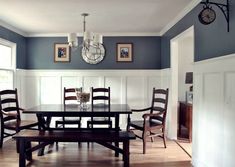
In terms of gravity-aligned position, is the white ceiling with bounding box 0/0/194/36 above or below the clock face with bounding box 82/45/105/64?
above

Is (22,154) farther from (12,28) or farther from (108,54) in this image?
(108,54)

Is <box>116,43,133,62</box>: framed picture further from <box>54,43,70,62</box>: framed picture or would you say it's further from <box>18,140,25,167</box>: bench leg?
<box>18,140,25,167</box>: bench leg

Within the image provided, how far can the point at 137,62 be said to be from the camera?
614cm

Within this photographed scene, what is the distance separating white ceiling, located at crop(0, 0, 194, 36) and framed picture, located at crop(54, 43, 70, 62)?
399mm

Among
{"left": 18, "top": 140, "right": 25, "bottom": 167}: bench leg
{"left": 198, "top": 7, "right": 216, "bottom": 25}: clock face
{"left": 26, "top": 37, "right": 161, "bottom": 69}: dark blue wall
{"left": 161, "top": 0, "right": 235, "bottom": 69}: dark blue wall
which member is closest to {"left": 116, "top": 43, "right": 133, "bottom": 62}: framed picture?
{"left": 26, "top": 37, "right": 161, "bottom": 69}: dark blue wall

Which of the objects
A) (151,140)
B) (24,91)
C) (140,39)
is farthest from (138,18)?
(24,91)

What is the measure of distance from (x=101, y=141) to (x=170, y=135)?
218cm

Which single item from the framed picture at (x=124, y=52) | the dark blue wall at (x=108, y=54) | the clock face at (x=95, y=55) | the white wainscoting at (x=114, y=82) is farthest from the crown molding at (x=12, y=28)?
the framed picture at (x=124, y=52)

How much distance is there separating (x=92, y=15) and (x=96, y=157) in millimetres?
2341

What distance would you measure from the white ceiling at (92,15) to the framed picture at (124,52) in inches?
14.6

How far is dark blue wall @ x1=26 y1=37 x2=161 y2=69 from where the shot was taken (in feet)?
20.1

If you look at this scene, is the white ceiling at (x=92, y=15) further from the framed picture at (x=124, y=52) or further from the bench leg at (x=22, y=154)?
the bench leg at (x=22, y=154)

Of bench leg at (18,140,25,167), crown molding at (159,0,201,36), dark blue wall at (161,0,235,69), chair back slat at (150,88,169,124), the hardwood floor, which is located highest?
crown molding at (159,0,201,36)

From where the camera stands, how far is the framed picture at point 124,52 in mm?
6117
